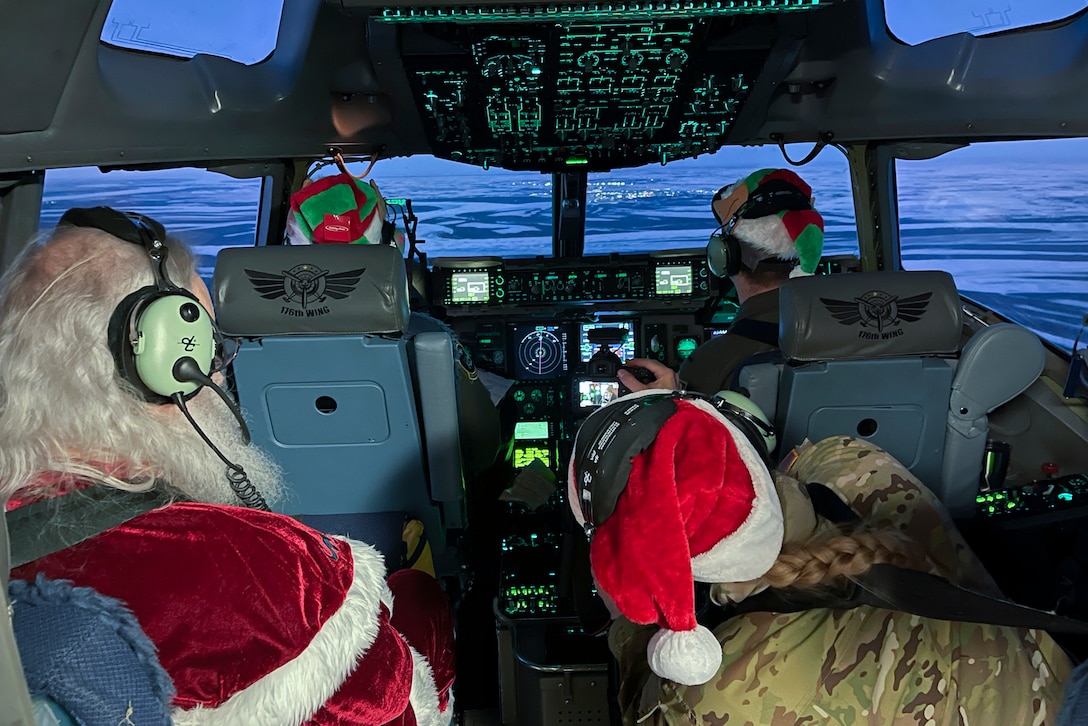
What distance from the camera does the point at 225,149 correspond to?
3244 mm

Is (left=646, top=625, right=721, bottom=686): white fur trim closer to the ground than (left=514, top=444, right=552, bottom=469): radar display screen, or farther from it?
farther from it

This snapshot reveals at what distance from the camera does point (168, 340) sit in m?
1.00

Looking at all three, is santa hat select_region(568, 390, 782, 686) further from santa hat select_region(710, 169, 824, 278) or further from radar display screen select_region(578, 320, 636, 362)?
radar display screen select_region(578, 320, 636, 362)

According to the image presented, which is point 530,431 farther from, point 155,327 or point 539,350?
point 155,327

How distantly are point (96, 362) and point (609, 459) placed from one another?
62cm

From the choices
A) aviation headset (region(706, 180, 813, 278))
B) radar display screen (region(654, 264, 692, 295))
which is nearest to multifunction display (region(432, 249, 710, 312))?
radar display screen (region(654, 264, 692, 295))

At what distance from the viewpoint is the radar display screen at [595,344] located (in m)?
3.74

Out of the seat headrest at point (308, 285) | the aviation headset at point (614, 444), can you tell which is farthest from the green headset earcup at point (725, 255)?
the aviation headset at point (614, 444)

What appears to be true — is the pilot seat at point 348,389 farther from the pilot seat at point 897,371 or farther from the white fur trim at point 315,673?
the white fur trim at point 315,673

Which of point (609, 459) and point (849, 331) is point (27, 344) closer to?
point (609, 459)

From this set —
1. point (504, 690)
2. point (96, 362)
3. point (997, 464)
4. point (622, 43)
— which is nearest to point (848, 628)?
point (96, 362)

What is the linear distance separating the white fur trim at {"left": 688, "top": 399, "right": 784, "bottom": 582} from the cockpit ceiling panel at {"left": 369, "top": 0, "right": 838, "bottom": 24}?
4.70ft

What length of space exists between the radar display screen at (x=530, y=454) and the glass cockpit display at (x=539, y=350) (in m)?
0.34

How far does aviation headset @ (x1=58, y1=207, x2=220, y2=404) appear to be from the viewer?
98 cm
